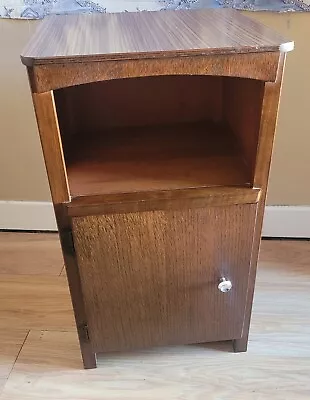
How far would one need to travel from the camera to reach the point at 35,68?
0.71 metres

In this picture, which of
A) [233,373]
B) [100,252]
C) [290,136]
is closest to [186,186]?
[100,252]

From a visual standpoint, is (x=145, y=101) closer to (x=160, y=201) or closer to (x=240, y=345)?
(x=160, y=201)

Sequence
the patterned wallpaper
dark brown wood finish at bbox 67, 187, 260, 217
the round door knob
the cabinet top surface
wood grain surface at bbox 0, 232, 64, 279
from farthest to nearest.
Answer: wood grain surface at bbox 0, 232, 64, 279, the patterned wallpaper, the round door knob, dark brown wood finish at bbox 67, 187, 260, 217, the cabinet top surface

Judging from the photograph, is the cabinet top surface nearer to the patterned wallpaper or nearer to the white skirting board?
the patterned wallpaper

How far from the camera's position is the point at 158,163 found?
924 mm

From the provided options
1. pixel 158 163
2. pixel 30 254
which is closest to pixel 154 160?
pixel 158 163

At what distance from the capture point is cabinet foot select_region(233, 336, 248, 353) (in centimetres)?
109

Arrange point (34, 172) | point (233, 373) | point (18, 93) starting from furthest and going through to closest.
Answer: point (34, 172), point (18, 93), point (233, 373)

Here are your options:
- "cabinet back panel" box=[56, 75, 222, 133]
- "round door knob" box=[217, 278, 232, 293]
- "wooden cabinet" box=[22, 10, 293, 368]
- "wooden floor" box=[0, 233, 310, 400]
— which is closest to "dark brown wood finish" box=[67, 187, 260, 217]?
"wooden cabinet" box=[22, 10, 293, 368]

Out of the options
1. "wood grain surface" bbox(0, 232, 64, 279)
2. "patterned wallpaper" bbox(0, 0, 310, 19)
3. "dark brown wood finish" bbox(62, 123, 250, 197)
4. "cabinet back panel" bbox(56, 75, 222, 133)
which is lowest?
"wood grain surface" bbox(0, 232, 64, 279)

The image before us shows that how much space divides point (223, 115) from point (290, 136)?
310 mm

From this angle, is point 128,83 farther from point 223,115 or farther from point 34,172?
point 34,172

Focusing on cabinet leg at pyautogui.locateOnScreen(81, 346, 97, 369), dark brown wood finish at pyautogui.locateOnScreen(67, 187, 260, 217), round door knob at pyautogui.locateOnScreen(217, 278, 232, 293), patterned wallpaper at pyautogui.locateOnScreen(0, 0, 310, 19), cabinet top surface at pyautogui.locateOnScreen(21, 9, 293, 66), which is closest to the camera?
cabinet top surface at pyautogui.locateOnScreen(21, 9, 293, 66)

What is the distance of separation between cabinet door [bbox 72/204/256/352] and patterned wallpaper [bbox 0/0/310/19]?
53 centimetres
